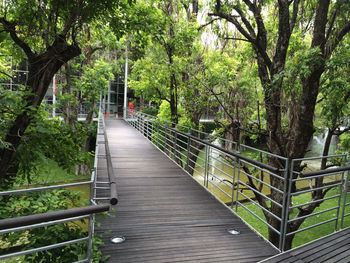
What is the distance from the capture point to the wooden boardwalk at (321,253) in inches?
Result: 131

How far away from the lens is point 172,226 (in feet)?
14.0

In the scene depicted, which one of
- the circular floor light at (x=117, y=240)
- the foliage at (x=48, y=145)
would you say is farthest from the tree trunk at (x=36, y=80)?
the circular floor light at (x=117, y=240)

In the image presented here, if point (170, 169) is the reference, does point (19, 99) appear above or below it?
above

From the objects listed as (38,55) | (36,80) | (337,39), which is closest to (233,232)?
(36,80)

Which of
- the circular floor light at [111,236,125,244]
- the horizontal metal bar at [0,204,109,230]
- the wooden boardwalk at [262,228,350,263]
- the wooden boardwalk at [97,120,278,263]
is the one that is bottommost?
the circular floor light at [111,236,125,244]

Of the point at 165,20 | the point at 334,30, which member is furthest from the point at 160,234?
the point at 334,30

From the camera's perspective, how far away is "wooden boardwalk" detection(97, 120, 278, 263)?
349 centimetres

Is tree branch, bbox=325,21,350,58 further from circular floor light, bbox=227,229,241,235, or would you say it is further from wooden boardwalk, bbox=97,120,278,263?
circular floor light, bbox=227,229,241,235

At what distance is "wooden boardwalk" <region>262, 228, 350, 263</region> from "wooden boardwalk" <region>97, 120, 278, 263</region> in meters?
0.21

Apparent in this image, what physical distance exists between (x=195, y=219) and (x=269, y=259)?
4.72 feet

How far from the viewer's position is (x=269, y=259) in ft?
11.0

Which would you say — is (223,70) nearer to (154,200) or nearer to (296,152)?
(296,152)

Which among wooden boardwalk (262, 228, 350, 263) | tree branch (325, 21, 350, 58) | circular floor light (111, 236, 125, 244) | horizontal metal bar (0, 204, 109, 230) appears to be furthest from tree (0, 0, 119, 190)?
tree branch (325, 21, 350, 58)

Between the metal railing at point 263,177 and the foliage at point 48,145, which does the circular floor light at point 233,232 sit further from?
the foliage at point 48,145
